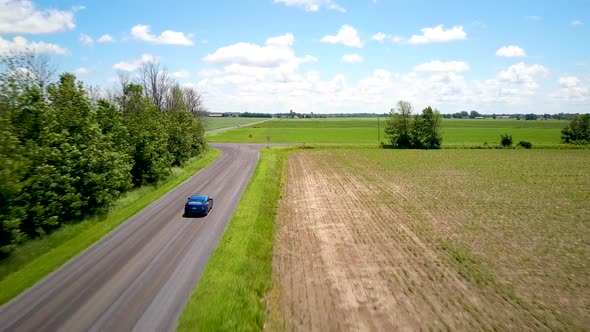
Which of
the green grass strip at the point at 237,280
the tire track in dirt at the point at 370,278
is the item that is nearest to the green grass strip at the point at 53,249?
the green grass strip at the point at 237,280

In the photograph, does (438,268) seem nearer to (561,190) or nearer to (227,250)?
(227,250)

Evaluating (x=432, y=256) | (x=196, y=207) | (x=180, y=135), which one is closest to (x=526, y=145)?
(x=180, y=135)

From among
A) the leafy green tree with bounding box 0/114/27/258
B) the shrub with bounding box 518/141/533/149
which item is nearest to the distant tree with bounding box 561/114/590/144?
the shrub with bounding box 518/141/533/149

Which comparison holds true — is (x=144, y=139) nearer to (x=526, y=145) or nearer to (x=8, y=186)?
(x=8, y=186)

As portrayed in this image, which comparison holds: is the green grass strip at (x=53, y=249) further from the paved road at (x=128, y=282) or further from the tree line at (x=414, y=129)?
the tree line at (x=414, y=129)

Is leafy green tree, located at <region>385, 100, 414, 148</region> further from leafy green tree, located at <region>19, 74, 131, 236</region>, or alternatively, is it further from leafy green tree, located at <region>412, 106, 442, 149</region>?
leafy green tree, located at <region>19, 74, 131, 236</region>

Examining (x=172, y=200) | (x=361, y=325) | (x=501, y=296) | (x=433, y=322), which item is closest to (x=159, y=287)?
(x=361, y=325)
